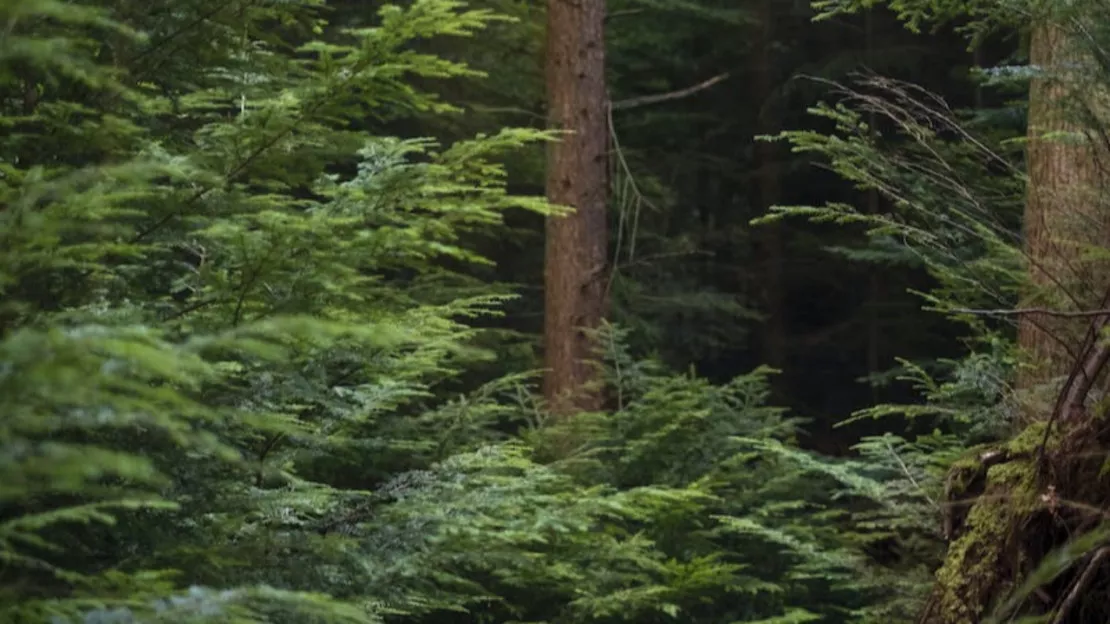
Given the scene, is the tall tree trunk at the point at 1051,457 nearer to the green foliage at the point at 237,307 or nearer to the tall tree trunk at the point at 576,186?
the green foliage at the point at 237,307

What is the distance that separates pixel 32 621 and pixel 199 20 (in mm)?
2204

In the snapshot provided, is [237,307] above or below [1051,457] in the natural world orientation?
above

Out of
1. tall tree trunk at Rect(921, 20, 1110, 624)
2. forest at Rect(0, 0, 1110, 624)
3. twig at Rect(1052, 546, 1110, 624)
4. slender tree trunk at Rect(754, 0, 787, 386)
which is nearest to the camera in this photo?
forest at Rect(0, 0, 1110, 624)

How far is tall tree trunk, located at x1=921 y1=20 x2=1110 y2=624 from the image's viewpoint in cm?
342

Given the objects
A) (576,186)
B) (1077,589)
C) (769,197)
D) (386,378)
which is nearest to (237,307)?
(386,378)

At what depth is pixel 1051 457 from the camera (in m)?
3.54

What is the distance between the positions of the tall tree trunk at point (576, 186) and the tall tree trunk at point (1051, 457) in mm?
3990

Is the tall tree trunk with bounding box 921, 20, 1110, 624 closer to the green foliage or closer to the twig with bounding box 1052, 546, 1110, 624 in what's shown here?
the twig with bounding box 1052, 546, 1110, 624

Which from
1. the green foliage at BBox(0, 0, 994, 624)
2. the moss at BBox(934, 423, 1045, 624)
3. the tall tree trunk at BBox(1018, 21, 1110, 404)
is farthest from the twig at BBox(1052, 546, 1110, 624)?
the green foliage at BBox(0, 0, 994, 624)

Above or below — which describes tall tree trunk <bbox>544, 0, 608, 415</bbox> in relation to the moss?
above

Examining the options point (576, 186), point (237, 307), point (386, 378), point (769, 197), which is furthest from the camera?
point (769, 197)

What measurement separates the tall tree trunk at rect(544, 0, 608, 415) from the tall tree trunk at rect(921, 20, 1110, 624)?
3.99 meters

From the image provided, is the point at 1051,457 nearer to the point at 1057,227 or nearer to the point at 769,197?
the point at 1057,227

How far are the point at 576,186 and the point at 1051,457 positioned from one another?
542cm
